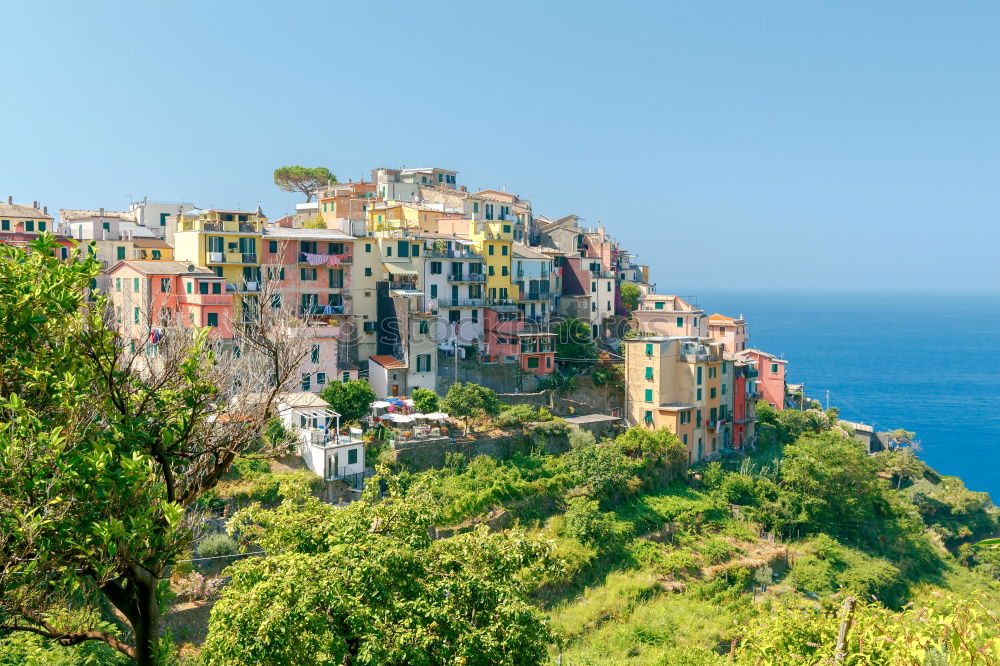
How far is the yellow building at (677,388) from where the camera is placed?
45750 millimetres

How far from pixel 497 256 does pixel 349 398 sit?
17.7m

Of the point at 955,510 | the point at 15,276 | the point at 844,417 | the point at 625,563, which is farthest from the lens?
the point at 844,417

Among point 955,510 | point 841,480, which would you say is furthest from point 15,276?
point 955,510

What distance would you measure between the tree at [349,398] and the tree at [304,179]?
117ft

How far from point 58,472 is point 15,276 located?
2.35m

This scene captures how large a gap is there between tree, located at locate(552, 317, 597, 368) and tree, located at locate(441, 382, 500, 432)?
9.22m

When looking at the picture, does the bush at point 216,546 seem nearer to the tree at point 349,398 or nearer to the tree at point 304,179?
the tree at point 349,398

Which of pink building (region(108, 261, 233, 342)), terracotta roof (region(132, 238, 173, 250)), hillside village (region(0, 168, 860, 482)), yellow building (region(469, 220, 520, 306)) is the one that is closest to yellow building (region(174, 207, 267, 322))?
hillside village (region(0, 168, 860, 482))

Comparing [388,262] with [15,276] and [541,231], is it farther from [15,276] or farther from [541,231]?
[15,276]

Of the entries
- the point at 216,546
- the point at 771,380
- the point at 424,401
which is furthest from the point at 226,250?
the point at 771,380

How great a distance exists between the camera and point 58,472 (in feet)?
29.3

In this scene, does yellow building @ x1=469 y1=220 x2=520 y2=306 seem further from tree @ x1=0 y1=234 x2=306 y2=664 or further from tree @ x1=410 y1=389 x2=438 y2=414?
tree @ x1=0 y1=234 x2=306 y2=664

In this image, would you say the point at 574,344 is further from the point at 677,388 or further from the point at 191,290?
the point at 191,290

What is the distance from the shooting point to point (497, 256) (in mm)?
52281
